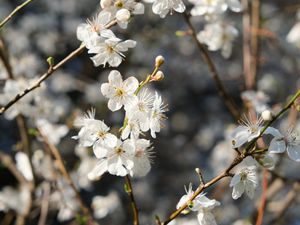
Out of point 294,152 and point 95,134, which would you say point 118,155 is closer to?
point 95,134

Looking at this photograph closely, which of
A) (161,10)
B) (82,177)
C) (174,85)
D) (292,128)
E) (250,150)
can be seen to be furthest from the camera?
(174,85)

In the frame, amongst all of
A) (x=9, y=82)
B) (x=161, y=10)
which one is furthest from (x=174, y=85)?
(x=161, y=10)

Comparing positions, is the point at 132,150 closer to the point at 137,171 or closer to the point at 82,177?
the point at 137,171

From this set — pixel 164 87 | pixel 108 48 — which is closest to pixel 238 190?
pixel 108 48

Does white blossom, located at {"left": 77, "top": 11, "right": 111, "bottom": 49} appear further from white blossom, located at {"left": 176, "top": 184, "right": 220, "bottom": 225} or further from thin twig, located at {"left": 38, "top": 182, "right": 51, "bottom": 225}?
thin twig, located at {"left": 38, "top": 182, "right": 51, "bottom": 225}

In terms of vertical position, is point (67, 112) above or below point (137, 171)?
below

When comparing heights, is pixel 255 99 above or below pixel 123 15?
below
